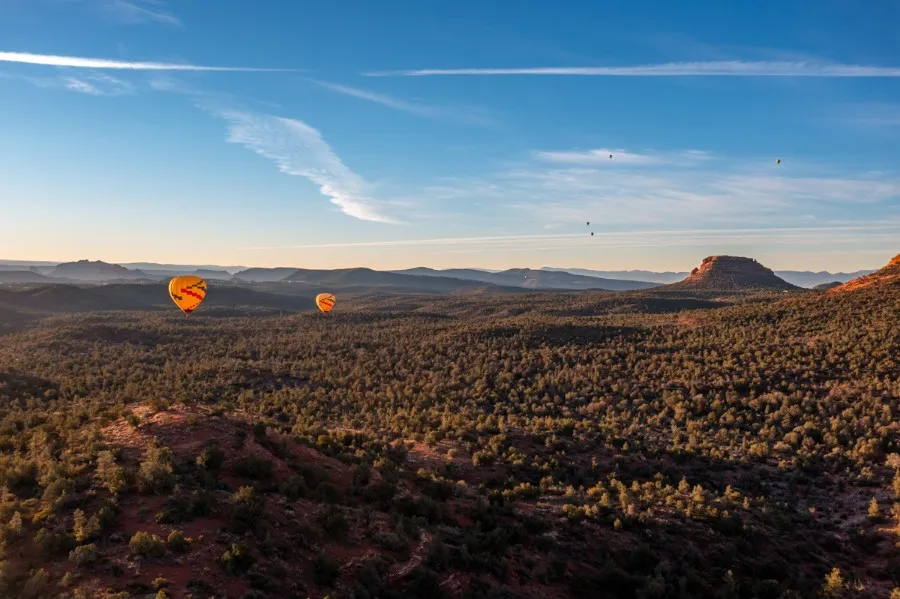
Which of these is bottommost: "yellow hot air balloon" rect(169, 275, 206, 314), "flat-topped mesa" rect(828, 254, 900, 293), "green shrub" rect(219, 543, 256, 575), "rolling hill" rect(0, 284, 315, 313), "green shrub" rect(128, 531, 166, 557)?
"rolling hill" rect(0, 284, 315, 313)

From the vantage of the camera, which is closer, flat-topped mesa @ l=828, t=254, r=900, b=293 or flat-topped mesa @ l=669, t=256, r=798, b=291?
flat-topped mesa @ l=828, t=254, r=900, b=293

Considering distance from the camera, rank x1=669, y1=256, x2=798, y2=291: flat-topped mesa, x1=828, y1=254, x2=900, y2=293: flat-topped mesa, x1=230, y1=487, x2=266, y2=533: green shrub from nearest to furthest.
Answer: x1=230, y1=487, x2=266, y2=533: green shrub → x1=828, y1=254, x2=900, y2=293: flat-topped mesa → x1=669, y1=256, x2=798, y2=291: flat-topped mesa

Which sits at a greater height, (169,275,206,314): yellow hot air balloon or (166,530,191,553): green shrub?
(169,275,206,314): yellow hot air balloon

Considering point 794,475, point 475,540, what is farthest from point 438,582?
point 794,475

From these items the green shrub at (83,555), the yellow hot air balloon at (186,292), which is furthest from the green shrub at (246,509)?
the yellow hot air balloon at (186,292)

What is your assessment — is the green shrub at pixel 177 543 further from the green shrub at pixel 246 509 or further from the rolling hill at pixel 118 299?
the rolling hill at pixel 118 299

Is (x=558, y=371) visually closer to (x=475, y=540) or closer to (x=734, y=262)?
(x=475, y=540)

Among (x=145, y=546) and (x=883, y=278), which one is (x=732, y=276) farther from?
(x=145, y=546)

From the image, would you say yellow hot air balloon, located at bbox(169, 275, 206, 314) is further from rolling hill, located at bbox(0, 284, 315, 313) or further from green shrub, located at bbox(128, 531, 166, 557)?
rolling hill, located at bbox(0, 284, 315, 313)

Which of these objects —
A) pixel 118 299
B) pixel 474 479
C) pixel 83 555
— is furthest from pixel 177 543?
pixel 118 299

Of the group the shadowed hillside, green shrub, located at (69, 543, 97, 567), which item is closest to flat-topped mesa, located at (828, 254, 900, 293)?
the shadowed hillside
